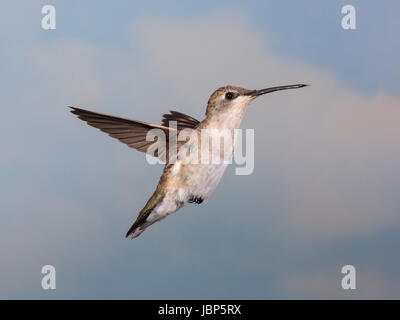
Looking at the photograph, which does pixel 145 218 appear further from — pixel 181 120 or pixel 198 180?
pixel 181 120

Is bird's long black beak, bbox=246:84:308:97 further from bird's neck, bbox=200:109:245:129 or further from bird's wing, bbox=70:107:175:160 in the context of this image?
bird's wing, bbox=70:107:175:160

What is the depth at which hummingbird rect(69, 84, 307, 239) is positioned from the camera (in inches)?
135

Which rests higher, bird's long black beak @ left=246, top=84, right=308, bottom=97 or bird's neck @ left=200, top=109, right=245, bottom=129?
bird's long black beak @ left=246, top=84, right=308, bottom=97

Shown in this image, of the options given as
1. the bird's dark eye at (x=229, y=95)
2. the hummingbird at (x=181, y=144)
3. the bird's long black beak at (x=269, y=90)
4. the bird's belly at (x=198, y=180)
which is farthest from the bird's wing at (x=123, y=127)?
the bird's long black beak at (x=269, y=90)

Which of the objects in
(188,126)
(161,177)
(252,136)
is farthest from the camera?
(188,126)

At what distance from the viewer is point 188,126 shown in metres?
4.19

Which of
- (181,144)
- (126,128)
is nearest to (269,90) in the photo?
(181,144)

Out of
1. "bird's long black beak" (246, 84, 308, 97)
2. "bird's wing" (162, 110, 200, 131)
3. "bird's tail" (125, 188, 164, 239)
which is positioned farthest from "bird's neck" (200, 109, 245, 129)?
"bird's wing" (162, 110, 200, 131)

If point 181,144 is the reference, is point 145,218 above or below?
below

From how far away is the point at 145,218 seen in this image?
368 centimetres

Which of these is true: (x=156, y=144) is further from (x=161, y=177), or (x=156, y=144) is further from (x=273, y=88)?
(x=273, y=88)

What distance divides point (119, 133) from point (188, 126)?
0.72 metres

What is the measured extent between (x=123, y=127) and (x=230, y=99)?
71 cm
